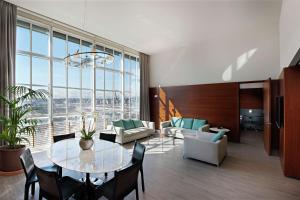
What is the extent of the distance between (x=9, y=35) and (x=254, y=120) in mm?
10334

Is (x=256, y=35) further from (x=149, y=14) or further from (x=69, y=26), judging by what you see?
(x=69, y=26)

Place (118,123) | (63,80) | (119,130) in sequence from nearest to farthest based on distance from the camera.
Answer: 1. (63,80)
2. (119,130)
3. (118,123)

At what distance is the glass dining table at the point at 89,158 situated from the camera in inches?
78.7

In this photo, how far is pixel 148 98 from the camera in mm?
8461

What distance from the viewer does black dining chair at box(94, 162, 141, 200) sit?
5.97 feet

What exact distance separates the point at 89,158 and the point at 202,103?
5.51 m

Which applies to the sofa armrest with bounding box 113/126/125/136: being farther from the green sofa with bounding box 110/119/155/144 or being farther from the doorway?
the doorway

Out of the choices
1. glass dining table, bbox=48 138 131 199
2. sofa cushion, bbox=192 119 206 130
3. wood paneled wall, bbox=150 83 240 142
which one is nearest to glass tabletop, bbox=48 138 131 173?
glass dining table, bbox=48 138 131 199

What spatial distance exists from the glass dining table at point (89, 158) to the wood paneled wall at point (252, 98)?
805 cm

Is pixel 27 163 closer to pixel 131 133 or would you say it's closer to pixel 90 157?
pixel 90 157

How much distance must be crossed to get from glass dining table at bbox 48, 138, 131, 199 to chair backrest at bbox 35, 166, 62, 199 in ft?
0.72

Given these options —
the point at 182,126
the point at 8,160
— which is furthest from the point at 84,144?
the point at 182,126

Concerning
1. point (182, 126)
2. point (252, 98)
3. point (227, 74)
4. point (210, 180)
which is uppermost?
point (227, 74)

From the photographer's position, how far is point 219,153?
152 inches
